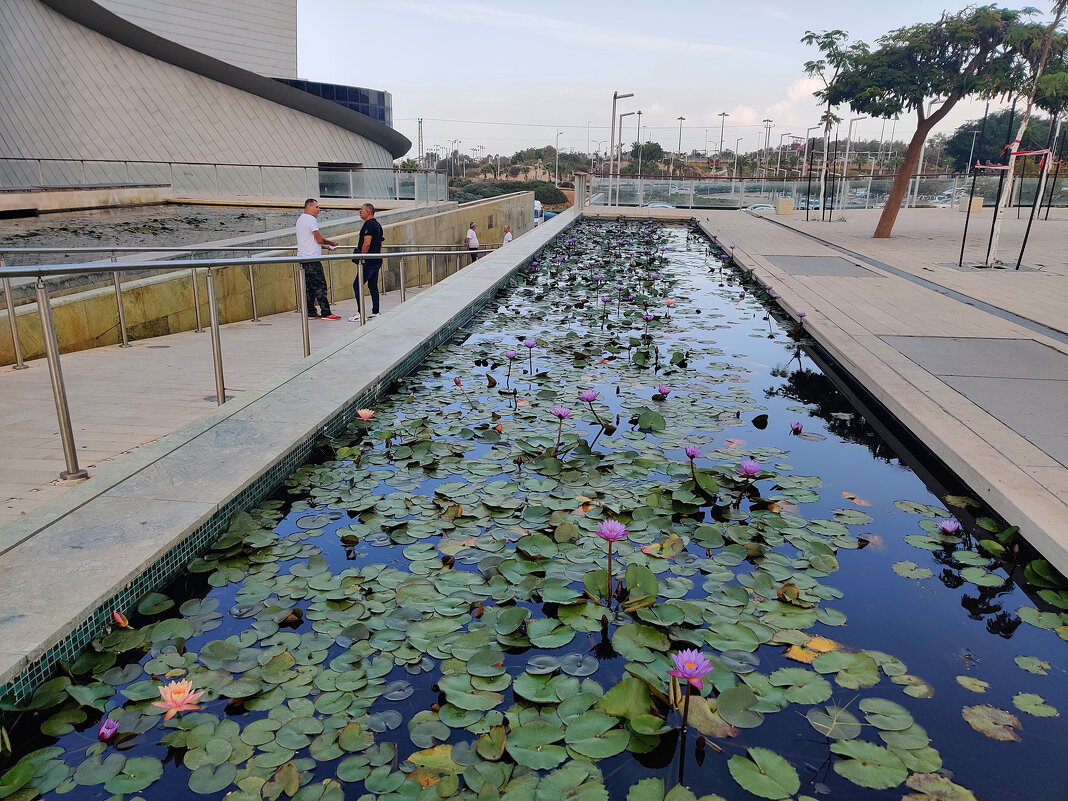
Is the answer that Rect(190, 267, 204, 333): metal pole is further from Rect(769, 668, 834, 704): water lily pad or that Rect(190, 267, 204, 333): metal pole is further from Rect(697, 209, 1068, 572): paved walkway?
Rect(769, 668, 834, 704): water lily pad

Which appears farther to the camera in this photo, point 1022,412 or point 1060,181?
point 1060,181

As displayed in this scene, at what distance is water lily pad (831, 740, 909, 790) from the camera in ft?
5.30

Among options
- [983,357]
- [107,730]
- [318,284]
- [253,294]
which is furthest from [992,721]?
[253,294]

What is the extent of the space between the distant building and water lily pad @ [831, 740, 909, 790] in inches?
844

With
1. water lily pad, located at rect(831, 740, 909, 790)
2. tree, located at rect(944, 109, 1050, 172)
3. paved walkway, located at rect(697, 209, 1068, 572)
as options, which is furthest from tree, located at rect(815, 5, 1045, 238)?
tree, located at rect(944, 109, 1050, 172)

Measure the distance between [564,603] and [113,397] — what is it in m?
3.69

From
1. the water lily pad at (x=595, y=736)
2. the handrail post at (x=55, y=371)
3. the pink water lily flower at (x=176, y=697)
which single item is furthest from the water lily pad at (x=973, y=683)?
the handrail post at (x=55, y=371)

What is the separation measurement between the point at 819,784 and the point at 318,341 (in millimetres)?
6353

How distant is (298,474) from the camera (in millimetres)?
3262

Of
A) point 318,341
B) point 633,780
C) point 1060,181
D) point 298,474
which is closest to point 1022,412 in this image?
point 633,780

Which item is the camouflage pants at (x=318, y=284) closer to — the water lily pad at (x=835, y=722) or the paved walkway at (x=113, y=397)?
the paved walkway at (x=113, y=397)

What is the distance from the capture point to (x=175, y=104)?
31.6 metres

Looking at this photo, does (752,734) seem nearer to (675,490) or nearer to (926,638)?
(926,638)

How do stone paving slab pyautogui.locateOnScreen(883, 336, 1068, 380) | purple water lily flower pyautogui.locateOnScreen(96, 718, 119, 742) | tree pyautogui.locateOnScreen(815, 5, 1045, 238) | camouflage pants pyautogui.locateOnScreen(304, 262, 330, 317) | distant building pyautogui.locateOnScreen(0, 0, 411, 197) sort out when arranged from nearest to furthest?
purple water lily flower pyautogui.locateOnScreen(96, 718, 119, 742) → stone paving slab pyautogui.locateOnScreen(883, 336, 1068, 380) → camouflage pants pyautogui.locateOnScreen(304, 262, 330, 317) → tree pyautogui.locateOnScreen(815, 5, 1045, 238) → distant building pyautogui.locateOnScreen(0, 0, 411, 197)
